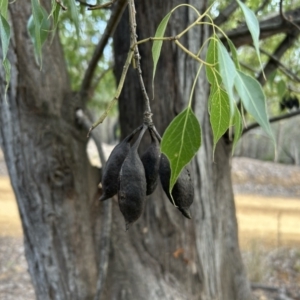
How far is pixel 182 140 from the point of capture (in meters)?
0.66

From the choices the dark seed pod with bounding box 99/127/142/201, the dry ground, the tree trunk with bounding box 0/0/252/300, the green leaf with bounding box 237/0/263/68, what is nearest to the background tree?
the tree trunk with bounding box 0/0/252/300

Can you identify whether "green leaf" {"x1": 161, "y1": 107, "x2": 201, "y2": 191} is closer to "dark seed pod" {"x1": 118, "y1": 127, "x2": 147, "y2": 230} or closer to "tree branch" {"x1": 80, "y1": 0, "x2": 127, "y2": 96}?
"dark seed pod" {"x1": 118, "y1": 127, "x2": 147, "y2": 230}

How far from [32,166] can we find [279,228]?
5177 millimetres

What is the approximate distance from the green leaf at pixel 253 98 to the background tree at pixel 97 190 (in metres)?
1.33

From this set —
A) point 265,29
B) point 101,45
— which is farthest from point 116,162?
point 265,29

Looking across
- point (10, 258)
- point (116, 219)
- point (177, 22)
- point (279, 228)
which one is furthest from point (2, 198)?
point (177, 22)

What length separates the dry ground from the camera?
4445 mm

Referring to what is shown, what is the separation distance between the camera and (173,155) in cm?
67

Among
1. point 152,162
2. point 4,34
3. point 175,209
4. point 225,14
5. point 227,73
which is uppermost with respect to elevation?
point 225,14

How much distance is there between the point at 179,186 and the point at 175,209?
133 cm

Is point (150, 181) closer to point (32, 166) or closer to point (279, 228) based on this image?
point (32, 166)

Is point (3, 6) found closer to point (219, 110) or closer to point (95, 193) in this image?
point (219, 110)

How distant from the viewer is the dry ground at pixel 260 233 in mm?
4445

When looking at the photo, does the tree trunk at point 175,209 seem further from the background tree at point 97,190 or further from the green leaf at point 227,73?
the green leaf at point 227,73
